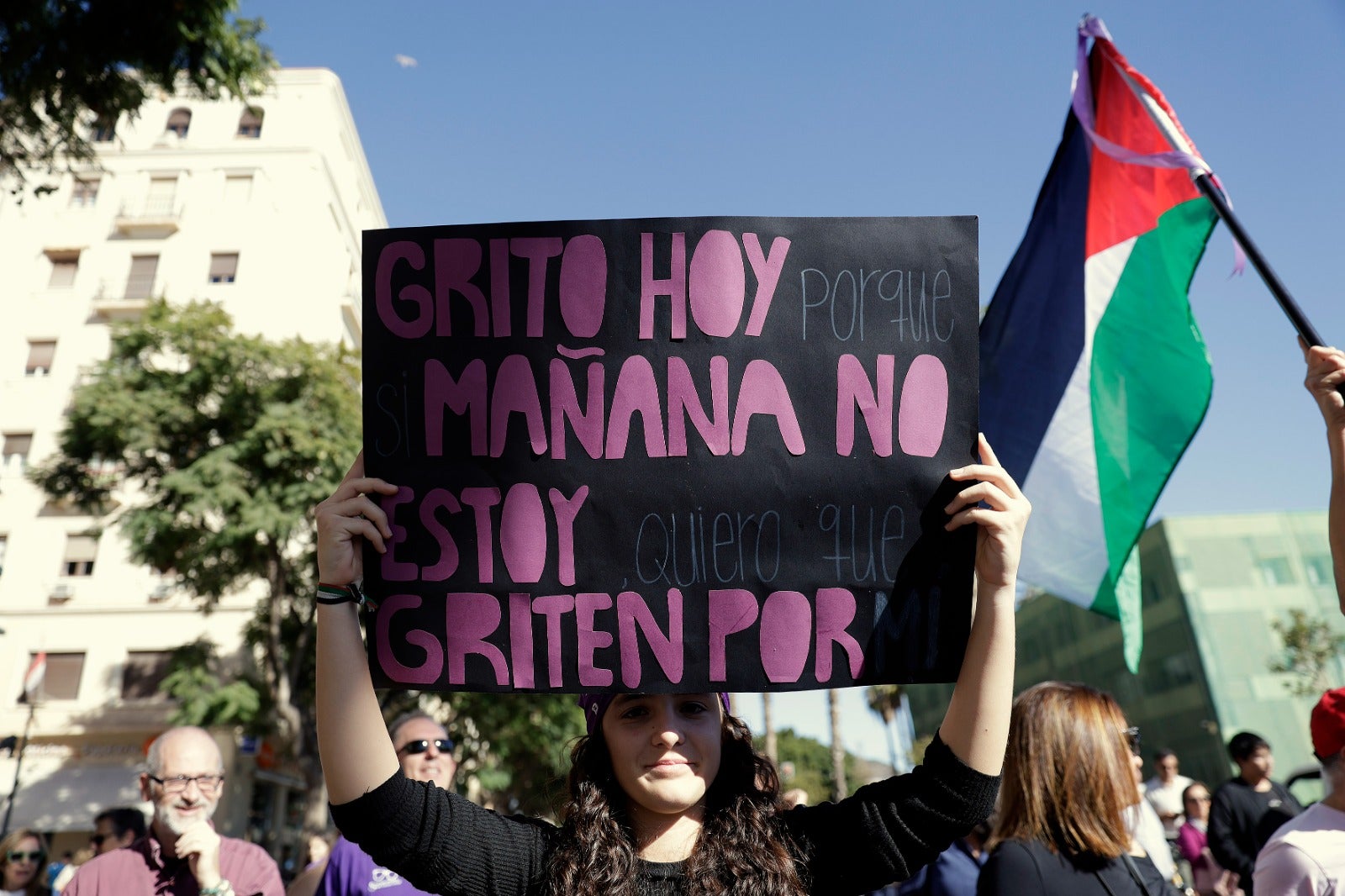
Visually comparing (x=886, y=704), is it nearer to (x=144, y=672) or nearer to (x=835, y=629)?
(x=144, y=672)

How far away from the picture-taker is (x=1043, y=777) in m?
2.62

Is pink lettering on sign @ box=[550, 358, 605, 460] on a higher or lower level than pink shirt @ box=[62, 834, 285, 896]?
higher

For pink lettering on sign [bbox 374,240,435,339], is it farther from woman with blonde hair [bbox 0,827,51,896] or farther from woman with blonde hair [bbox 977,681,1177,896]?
woman with blonde hair [bbox 0,827,51,896]

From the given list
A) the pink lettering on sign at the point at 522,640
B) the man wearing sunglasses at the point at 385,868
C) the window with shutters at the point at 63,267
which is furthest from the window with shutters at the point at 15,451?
the pink lettering on sign at the point at 522,640

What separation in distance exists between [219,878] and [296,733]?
16.0 m

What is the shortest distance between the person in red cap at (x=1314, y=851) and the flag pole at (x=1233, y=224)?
1149 mm

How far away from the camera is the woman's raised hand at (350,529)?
1.94 meters

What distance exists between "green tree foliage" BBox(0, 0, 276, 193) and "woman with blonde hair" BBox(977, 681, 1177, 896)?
7724 mm

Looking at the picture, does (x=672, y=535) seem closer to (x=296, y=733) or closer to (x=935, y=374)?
(x=935, y=374)

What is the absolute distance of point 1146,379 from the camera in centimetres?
465

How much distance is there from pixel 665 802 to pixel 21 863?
5.24 metres

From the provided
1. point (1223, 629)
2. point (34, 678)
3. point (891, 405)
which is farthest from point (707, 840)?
point (1223, 629)

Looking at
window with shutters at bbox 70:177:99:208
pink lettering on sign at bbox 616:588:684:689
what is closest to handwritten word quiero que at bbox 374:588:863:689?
pink lettering on sign at bbox 616:588:684:689

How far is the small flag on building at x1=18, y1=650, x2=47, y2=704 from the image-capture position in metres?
23.9
